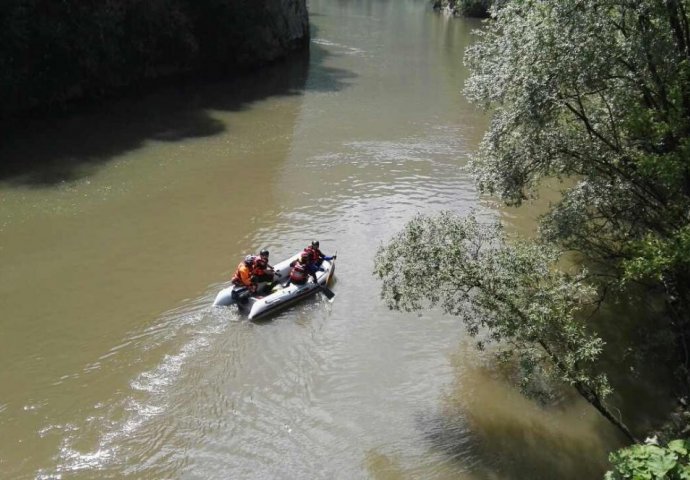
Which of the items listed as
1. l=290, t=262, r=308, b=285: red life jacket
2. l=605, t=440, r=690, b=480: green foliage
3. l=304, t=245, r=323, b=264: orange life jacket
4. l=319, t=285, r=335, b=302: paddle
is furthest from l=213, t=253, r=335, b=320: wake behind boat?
l=605, t=440, r=690, b=480: green foliage

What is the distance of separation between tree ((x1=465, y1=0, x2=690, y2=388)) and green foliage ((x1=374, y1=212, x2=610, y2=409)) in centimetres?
110

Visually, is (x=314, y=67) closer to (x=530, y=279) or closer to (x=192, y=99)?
(x=192, y=99)

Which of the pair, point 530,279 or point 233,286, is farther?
point 233,286

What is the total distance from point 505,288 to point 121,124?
20.6 metres

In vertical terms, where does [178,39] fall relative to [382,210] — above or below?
above

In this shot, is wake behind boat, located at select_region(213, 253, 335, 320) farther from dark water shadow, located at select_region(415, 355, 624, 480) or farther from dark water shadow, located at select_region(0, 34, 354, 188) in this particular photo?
dark water shadow, located at select_region(0, 34, 354, 188)

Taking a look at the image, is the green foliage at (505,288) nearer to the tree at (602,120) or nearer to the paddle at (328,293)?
the tree at (602,120)

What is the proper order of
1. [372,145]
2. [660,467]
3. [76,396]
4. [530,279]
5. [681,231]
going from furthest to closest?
[372,145], [76,396], [530,279], [681,231], [660,467]

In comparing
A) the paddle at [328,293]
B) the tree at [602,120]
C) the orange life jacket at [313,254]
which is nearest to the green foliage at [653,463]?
the tree at [602,120]

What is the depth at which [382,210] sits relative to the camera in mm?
19312

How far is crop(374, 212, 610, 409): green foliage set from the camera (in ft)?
27.9

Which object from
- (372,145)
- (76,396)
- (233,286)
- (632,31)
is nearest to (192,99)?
(372,145)

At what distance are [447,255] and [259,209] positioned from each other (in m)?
10.8

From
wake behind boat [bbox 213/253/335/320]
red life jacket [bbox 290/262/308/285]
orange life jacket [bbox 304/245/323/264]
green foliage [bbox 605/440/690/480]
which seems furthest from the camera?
orange life jacket [bbox 304/245/323/264]
